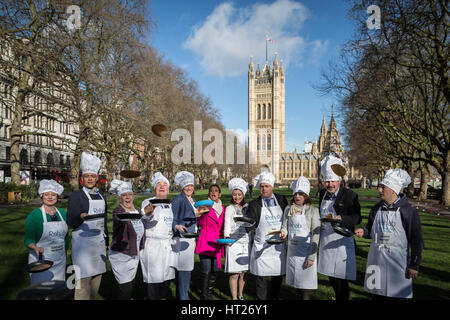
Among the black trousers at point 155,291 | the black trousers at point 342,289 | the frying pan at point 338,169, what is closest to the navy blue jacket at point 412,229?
the frying pan at point 338,169

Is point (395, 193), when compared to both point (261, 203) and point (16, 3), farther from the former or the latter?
point (16, 3)

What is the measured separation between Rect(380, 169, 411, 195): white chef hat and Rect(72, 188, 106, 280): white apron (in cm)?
383

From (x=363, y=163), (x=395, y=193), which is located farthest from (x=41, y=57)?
(x=363, y=163)

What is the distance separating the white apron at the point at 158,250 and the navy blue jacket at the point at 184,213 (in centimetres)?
22

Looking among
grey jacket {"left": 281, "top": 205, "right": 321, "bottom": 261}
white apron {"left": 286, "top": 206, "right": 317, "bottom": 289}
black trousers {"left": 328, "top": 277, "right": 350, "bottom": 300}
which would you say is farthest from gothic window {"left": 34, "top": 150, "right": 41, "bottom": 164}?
black trousers {"left": 328, "top": 277, "right": 350, "bottom": 300}

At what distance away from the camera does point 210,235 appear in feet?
16.6

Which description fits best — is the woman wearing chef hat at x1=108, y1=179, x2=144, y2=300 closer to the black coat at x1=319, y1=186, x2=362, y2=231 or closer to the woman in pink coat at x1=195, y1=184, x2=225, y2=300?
the woman in pink coat at x1=195, y1=184, x2=225, y2=300

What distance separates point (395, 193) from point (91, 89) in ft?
57.2

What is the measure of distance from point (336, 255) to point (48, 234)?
3.81 metres

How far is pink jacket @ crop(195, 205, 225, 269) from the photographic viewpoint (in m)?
4.96

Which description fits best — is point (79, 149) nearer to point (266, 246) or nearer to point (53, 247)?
point (53, 247)

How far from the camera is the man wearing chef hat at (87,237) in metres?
4.22

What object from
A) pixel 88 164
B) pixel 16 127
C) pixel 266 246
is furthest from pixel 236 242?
pixel 16 127

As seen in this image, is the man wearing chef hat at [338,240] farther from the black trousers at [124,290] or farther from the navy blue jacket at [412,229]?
the black trousers at [124,290]
